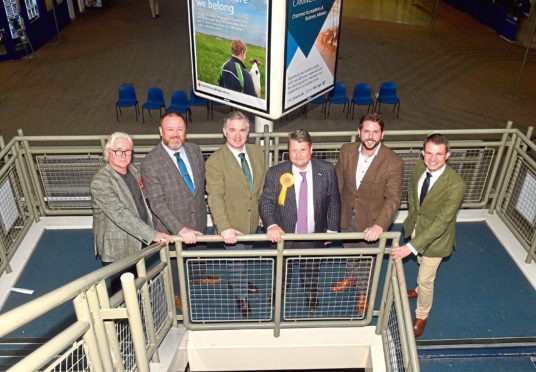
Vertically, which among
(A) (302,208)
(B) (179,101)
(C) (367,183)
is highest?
(C) (367,183)

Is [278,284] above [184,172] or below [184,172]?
below

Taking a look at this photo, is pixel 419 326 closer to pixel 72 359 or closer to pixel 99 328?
pixel 99 328

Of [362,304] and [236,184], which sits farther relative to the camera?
[362,304]

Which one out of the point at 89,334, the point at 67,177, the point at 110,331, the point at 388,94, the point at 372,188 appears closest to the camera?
the point at 89,334

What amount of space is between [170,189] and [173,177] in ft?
0.38

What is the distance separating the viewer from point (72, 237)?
5875mm

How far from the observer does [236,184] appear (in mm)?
4238

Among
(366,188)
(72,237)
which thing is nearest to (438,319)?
(366,188)

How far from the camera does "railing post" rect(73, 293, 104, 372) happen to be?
93.9 inches

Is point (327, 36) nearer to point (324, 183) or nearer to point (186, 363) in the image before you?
point (324, 183)

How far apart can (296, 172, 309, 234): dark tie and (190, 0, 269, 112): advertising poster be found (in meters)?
2.05

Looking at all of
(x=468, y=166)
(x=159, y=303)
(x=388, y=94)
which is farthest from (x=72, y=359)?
(x=388, y=94)

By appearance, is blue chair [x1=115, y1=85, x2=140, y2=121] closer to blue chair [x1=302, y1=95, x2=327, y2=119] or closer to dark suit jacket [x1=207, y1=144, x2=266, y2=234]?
blue chair [x1=302, y1=95, x2=327, y2=119]

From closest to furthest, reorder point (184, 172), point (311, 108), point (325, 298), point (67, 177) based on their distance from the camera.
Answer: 1. point (184, 172)
2. point (325, 298)
3. point (67, 177)
4. point (311, 108)
